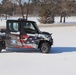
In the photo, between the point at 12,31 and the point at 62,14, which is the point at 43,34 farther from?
the point at 62,14

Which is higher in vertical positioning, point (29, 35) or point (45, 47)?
point (29, 35)

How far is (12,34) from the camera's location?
12930mm

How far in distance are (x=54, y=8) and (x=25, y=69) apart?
57.3 meters

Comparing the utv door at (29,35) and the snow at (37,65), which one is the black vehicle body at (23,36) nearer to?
the utv door at (29,35)

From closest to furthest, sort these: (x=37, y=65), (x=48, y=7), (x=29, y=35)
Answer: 1. (x=37, y=65)
2. (x=29, y=35)
3. (x=48, y=7)

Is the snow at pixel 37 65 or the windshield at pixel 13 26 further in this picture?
the windshield at pixel 13 26

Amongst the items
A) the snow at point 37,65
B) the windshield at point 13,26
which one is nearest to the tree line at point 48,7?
the windshield at point 13,26

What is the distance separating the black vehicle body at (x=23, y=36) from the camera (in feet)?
42.3

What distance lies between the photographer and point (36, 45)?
12961 millimetres

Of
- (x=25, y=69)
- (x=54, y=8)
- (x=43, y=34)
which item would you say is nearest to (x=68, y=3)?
(x=54, y=8)

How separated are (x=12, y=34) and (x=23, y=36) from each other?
1.77 ft

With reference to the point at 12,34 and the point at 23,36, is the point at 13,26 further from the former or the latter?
the point at 23,36

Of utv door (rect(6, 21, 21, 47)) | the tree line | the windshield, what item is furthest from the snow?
the tree line

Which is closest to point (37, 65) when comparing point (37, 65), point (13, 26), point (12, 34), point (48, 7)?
point (37, 65)
